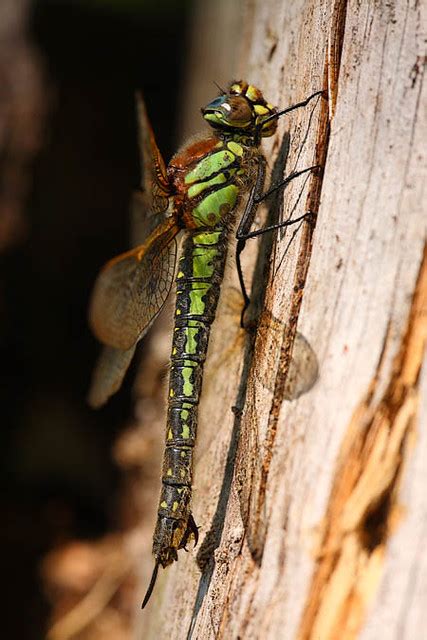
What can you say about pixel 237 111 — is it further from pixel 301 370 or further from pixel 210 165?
pixel 301 370

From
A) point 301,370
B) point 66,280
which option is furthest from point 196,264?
point 66,280

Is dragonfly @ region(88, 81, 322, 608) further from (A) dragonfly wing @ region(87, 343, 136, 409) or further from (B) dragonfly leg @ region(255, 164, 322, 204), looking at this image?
(A) dragonfly wing @ region(87, 343, 136, 409)

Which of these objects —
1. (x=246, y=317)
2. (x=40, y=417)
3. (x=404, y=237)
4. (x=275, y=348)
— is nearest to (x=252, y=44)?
(x=246, y=317)

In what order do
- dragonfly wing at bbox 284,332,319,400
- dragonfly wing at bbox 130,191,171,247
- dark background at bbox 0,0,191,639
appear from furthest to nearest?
dark background at bbox 0,0,191,639 < dragonfly wing at bbox 130,191,171,247 < dragonfly wing at bbox 284,332,319,400

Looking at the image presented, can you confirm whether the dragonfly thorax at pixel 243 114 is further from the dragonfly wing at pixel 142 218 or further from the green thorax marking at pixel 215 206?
the dragonfly wing at pixel 142 218

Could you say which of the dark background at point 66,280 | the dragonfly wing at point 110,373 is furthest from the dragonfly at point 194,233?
the dark background at point 66,280

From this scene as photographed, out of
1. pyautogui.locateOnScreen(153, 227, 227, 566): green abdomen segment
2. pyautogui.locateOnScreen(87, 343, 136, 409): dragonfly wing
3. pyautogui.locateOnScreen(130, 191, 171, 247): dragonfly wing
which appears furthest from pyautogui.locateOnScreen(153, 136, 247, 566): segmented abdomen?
pyautogui.locateOnScreen(87, 343, 136, 409): dragonfly wing
